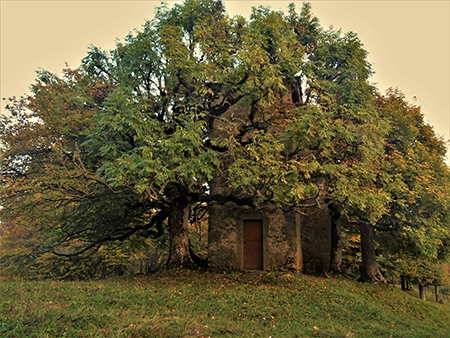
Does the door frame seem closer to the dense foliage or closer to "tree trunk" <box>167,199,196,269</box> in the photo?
the dense foliage

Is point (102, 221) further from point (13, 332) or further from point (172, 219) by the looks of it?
point (13, 332)

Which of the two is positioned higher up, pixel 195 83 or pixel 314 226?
pixel 195 83

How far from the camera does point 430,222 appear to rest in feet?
43.9

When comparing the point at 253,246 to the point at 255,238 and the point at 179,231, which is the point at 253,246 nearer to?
the point at 255,238

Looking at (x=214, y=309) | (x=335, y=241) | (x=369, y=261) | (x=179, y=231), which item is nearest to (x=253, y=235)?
(x=179, y=231)

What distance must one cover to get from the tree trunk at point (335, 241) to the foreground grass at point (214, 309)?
7.23ft

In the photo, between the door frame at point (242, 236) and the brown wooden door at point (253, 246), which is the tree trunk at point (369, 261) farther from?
the brown wooden door at point (253, 246)

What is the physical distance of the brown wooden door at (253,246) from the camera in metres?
14.2

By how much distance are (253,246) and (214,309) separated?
599 centimetres

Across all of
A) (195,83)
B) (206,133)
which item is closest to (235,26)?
(195,83)

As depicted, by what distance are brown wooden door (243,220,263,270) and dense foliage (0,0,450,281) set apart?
81.7 inches

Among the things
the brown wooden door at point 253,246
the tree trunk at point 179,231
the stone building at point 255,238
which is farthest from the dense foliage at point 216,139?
the brown wooden door at point 253,246

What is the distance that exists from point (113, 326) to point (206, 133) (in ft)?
34.8

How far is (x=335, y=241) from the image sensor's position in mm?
16078
